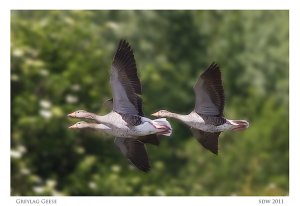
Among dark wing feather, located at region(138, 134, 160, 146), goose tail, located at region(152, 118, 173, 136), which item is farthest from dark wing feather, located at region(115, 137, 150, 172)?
goose tail, located at region(152, 118, 173, 136)

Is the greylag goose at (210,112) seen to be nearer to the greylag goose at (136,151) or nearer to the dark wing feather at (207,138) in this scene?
the dark wing feather at (207,138)

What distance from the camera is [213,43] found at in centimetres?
2634

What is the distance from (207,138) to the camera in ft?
29.8

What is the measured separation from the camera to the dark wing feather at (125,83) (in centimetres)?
852

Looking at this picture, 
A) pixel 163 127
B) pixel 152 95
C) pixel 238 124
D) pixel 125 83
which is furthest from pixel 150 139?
pixel 152 95

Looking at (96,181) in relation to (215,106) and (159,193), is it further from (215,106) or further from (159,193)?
(215,106)

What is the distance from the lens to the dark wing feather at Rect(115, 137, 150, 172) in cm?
906

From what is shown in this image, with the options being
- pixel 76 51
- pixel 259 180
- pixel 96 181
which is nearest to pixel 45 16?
pixel 76 51

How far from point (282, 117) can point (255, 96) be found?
1.84m

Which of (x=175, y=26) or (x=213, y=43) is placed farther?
(x=213, y=43)

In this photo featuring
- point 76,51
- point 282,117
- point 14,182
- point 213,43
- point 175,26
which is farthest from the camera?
point 213,43

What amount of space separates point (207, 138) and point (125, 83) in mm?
956

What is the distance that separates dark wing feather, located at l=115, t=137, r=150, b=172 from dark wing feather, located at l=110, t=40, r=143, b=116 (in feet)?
2.11

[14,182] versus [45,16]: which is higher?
[45,16]
